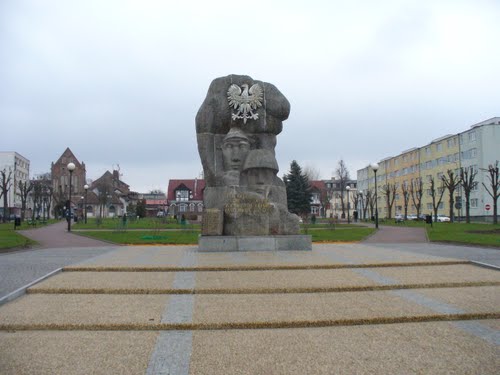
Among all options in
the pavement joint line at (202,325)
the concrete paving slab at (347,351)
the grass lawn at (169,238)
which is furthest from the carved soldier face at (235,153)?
the concrete paving slab at (347,351)

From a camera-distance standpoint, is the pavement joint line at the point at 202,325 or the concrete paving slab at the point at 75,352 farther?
the pavement joint line at the point at 202,325

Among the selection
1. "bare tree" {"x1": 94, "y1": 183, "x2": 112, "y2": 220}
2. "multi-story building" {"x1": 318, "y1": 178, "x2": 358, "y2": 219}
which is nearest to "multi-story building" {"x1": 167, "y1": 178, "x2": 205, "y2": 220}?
"bare tree" {"x1": 94, "y1": 183, "x2": 112, "y2": 220}

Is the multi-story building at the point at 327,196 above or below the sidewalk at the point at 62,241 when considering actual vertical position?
above

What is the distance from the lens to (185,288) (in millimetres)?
7129

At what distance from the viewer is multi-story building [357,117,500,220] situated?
5988 cm

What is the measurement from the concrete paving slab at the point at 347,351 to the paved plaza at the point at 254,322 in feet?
0.04

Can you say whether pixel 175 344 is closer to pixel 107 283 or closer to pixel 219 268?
pixel 107 283

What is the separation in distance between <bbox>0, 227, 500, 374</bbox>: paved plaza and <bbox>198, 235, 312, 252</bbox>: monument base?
11.4 feet

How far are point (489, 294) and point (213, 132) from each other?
9204 mm

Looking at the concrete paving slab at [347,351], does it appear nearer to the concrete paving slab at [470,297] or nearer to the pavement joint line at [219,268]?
the concrete paving slab at [470,297]

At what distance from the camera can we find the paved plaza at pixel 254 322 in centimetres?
439

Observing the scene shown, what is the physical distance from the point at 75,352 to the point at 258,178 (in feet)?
30.7

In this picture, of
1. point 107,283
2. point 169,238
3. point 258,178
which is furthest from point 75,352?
point 169,238

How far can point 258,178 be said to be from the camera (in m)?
13.6
